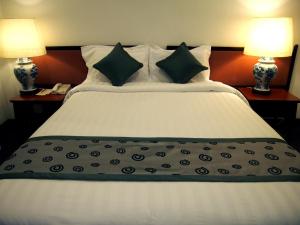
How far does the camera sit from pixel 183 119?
6.47 ft

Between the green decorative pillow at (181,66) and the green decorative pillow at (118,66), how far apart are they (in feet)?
0.91

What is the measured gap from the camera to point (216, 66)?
3.20 metres

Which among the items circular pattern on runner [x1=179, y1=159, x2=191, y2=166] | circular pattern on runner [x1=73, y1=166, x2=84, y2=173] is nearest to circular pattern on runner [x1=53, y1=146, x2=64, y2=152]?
circular pattern on runner [x1=73, y1=166, x2=84, y2=173]

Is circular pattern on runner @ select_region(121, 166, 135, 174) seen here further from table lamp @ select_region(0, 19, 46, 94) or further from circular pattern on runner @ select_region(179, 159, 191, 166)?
table lamp @ select_region(0, 19, 46, 94)

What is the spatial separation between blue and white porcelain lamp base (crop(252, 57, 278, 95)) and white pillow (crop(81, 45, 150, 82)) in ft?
3.82

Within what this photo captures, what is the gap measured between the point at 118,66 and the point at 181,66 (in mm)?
638

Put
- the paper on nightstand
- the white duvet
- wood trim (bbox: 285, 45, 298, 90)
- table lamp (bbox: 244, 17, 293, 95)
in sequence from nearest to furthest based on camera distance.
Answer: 1. the white duvet
2. table lamp (bbox: 244, 17, 293, 95)
3. the paper on nightstand
4. wood trim (bbox: 285, 45, 298, 90)

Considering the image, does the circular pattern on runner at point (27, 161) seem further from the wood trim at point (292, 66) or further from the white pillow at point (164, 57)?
the wood trim at point (292, 66)

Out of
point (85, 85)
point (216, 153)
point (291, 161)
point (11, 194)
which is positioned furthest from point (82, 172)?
point (85, 85)

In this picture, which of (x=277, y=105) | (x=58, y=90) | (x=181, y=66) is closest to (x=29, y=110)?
Result: (x=58, y=90)

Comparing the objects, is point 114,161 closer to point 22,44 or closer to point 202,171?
point 202,171

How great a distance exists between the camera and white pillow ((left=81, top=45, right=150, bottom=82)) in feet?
9.52

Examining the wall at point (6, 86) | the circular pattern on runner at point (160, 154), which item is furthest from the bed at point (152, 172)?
the wall at point (6, 86)

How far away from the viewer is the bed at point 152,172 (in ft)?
3.67
